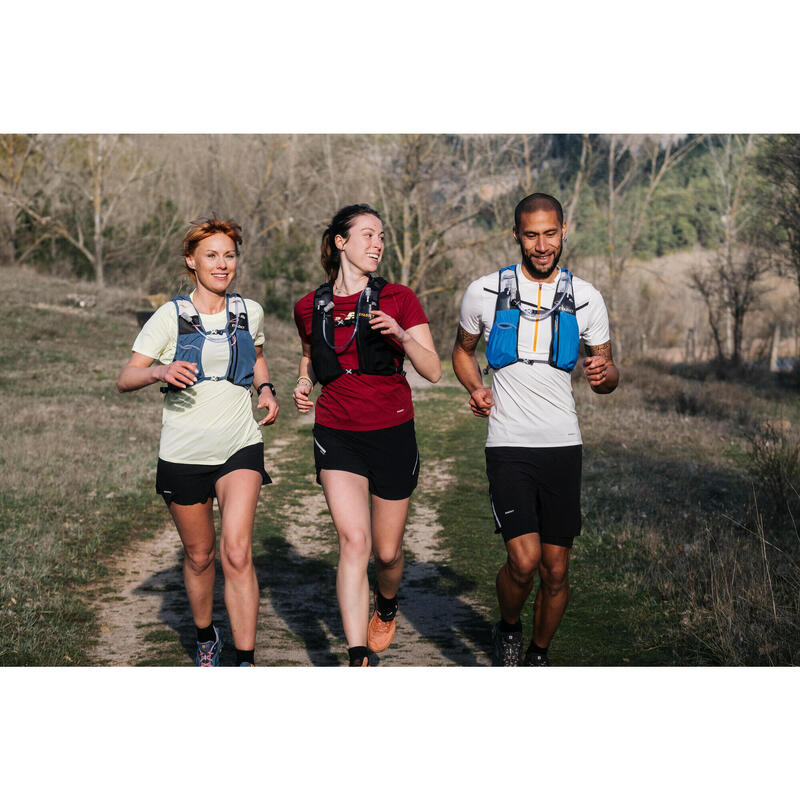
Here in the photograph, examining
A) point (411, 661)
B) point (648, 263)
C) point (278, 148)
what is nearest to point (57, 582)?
point (411, 661)

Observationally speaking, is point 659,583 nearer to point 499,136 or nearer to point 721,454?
point 721,454

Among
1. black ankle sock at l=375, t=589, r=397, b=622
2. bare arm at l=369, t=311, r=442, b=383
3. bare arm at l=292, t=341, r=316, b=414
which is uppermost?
bare arm at l=369, t=311, r=442, b=383

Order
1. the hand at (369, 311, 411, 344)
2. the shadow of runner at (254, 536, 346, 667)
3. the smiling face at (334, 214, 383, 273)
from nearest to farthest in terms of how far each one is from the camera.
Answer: the hand at (369, 311, 411, 344) → the smiling face at (334, 214, 383, 273) → the shadow of runner at (254, 536, 346, 667)

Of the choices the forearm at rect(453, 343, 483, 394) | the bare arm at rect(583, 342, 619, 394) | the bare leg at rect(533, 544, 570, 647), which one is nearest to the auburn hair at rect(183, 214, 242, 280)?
the forearm at rect(453, 343, 483, 394)

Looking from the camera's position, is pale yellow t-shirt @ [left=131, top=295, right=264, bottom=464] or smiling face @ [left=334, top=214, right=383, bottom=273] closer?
pale yellow t-shirt @ [left=131, top=295, right=264, bottom=464]

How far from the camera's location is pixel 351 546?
4934 mm

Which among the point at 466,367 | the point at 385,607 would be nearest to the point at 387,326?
the point at 466,367

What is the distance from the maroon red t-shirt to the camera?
16.5 feet

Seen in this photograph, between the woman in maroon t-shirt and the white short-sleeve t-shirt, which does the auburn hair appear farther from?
the white short-sleeve t-shirt

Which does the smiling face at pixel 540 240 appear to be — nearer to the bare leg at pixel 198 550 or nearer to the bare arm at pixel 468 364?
the bare arm at pixel 468 364

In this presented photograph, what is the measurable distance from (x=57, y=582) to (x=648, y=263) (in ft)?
188

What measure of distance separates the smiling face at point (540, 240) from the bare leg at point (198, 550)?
80.3 inches

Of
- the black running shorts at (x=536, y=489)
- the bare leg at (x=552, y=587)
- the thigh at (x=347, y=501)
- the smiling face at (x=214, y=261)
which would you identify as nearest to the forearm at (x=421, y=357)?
the black running shorts at (x=536, y=489)

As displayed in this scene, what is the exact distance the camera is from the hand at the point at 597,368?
491 centimetres
